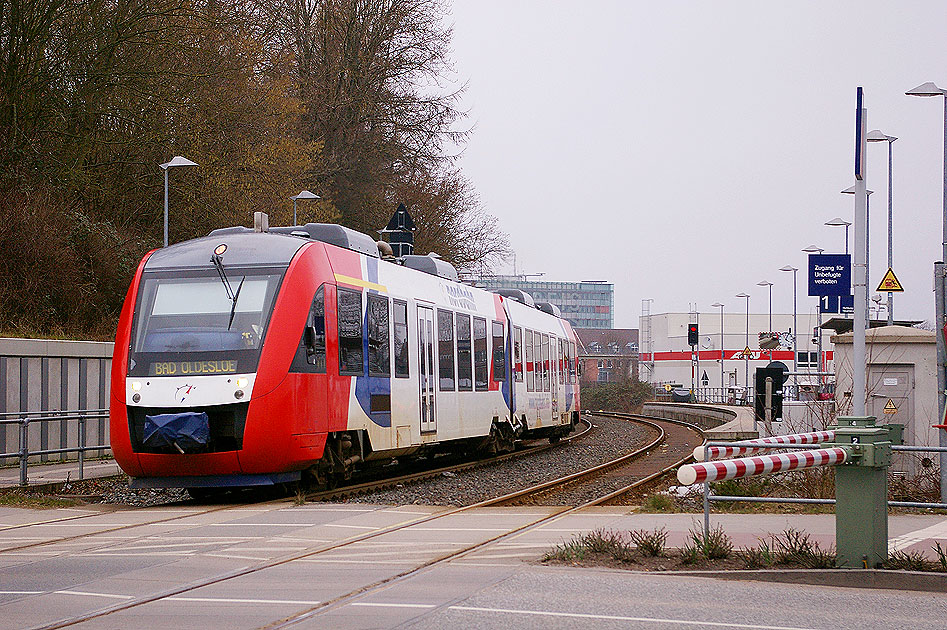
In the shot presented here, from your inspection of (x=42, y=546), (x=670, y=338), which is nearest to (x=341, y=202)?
(x=42, y=546)

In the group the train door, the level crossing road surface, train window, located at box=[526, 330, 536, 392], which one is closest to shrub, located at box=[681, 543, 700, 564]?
the level crossing road surface

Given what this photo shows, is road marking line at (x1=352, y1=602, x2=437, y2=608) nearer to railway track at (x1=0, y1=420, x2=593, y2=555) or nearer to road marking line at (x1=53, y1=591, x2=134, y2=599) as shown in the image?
road marking line at (x1=53, y1=591, x2=134, y2=599)

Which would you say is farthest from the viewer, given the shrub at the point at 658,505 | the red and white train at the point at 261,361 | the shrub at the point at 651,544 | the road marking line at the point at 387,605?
the red and white train at the point at 261,361

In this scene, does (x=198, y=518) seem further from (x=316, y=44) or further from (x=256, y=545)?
(x=316, y=44)

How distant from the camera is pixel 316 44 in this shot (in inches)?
1677

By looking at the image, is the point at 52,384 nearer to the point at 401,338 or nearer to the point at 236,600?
the point at 401,338

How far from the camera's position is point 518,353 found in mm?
26578

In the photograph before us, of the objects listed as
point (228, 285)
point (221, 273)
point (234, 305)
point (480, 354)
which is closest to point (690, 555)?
point (234, 305)

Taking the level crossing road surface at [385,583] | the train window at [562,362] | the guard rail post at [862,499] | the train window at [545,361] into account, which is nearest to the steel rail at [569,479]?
the train window at [545,361]

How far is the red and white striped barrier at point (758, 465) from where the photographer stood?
8.43 meters

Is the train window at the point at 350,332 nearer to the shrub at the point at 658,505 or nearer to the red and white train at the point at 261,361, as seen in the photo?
the red and white train at the point at 261,361

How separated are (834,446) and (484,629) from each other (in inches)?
137

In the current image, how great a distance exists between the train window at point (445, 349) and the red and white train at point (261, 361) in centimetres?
163

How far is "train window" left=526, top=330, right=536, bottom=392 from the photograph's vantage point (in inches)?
1090
